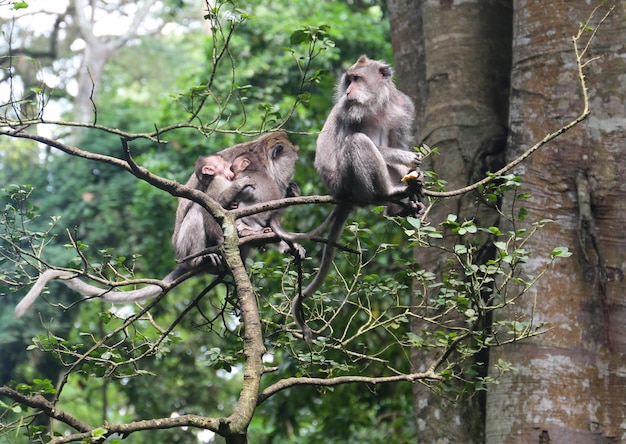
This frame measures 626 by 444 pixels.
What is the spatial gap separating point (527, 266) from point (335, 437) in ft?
13.3

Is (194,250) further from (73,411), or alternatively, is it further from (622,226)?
(73,411)

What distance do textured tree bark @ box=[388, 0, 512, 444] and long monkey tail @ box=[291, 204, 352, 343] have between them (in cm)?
98

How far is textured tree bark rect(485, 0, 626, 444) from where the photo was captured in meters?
4.64

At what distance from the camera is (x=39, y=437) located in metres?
3.01

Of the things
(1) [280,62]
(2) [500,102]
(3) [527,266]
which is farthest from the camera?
(1) [280,62]

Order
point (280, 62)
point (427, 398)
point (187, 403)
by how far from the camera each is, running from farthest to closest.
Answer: point (187, 403), point (280, 62), point (427, 398)

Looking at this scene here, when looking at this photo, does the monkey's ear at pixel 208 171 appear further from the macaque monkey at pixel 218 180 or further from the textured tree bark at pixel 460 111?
the textured tree bark at pixel 460 111

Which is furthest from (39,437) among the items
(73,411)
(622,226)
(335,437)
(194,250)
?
(73,411)

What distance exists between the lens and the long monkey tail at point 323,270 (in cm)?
364

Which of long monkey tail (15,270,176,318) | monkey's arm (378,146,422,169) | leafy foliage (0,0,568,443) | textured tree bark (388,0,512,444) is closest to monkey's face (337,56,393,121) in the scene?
monkey's arm (378,146,422,169)

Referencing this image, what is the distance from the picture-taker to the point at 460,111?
5637 millimetres

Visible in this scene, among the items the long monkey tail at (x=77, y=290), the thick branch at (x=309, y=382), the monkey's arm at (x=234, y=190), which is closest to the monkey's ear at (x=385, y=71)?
the monkey's arm at (x=234, y=190)

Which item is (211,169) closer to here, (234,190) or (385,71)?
(234,190)

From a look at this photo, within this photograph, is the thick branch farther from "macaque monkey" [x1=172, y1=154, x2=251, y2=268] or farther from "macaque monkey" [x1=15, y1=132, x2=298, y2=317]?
"macaque monkey" [x1=172, y1=154, x2=251, y2=268]
